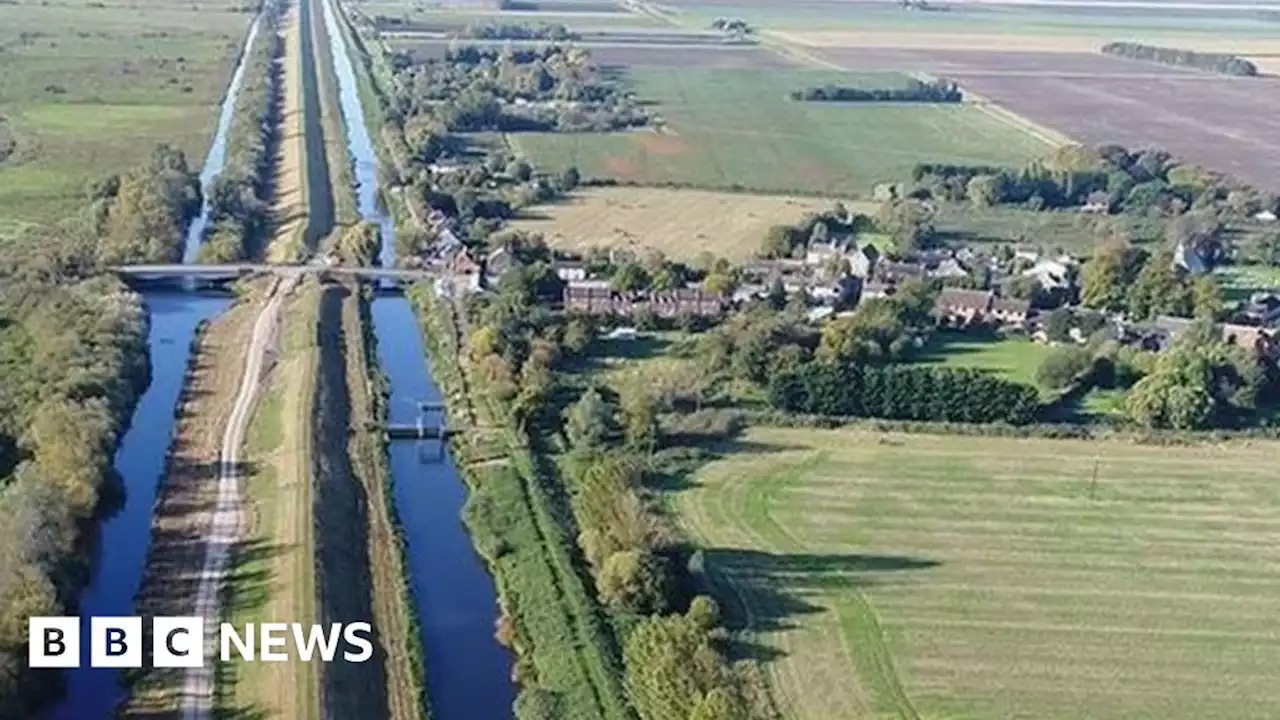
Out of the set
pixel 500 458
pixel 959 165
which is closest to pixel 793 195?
pixel 959 165

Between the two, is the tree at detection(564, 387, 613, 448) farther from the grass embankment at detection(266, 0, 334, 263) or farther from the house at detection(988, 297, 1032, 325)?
the grass embankment at detection(266, 0, 334, 263)

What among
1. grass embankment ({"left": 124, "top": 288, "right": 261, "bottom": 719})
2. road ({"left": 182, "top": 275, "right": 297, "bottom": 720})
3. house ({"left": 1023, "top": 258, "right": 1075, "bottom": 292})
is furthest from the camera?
house ({"left": 1023, "top": 258, "right": 1075, "bottom": 292})

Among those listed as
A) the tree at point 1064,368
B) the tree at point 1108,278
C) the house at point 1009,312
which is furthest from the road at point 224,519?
the tree at point 1108,278

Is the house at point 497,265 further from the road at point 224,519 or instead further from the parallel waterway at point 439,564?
the road at point 224,519

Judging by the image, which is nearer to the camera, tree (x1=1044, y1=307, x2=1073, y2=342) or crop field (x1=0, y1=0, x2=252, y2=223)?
tree (x1=1044, y1=307, x2=1073, y2=342)

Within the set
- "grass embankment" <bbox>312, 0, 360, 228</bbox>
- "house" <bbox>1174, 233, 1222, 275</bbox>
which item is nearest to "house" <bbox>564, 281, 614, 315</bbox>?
"grass embankment" <bbox>312, 0, 360, 228</bbox>

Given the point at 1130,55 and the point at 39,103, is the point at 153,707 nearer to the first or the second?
the point at 39,103
